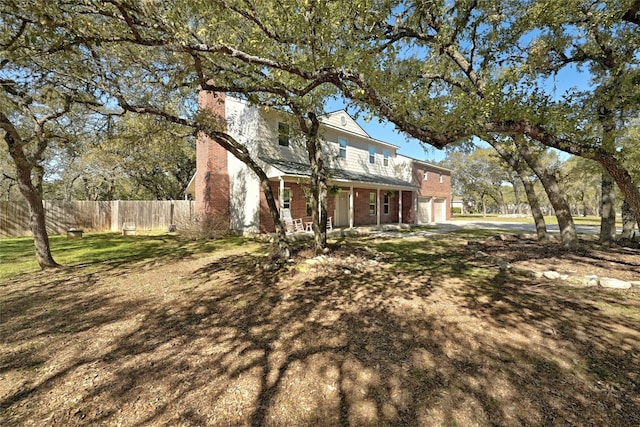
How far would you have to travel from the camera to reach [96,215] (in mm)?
17031

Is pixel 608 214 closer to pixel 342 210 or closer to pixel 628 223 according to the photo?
pixel 628 223

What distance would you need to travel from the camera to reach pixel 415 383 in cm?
275

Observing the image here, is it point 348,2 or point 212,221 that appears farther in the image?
point 212,221

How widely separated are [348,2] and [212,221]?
11081mm

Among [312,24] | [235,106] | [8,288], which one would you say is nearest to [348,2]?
[312,24]

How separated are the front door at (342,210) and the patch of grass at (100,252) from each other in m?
6.98

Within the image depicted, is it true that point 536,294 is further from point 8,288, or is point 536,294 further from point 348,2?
point 8,288

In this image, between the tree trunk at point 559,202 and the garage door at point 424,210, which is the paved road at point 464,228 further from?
the tree trunk at point 559,202

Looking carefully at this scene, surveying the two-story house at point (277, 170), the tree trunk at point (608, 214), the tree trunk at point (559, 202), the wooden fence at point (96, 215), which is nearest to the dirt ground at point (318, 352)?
the tree trunk at point (559, 202)

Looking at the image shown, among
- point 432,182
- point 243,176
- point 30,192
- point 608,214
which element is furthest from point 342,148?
point 30,192

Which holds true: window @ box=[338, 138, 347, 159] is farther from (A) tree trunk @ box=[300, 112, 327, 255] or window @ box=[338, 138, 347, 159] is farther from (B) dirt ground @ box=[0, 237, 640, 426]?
(B) dirt ground @ box=[0, 237, 640, 426]

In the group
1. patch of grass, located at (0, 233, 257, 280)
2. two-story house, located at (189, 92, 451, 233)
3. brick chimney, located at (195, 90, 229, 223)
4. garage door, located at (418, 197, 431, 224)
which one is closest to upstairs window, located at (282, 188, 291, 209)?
two-story house, located at (189, 92, 451, 233)

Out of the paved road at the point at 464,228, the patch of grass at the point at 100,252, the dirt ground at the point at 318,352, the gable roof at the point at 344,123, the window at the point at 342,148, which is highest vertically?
the gable roof at the point at 344,123

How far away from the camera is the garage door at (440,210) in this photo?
25.0 m
